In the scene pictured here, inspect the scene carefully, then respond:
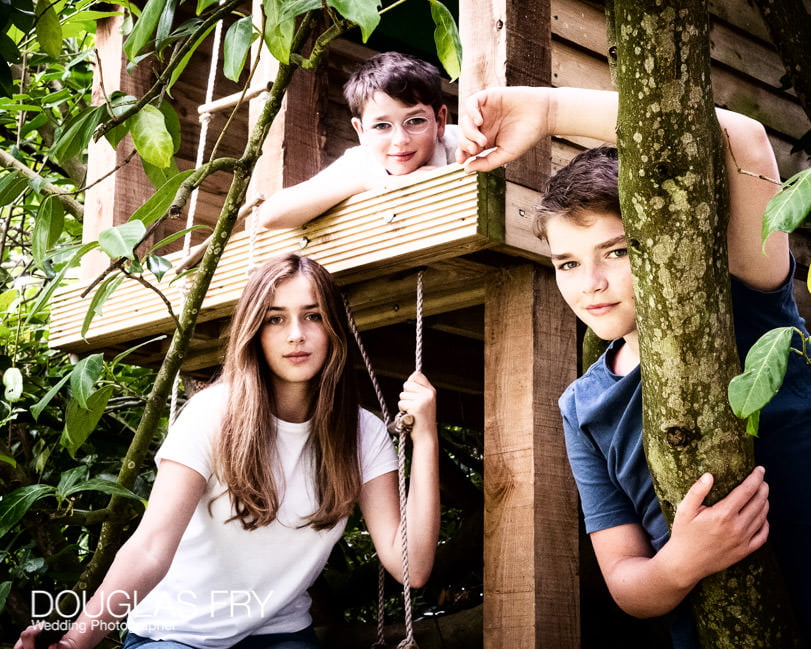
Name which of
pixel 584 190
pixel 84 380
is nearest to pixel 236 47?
pixel 584 190

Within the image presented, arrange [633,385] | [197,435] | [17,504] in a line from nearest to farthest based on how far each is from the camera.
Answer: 1. [633,385]
2. [17,504]
3. [197,435]

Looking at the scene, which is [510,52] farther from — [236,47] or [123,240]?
[123,240]

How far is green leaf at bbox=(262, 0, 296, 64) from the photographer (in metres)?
1.51

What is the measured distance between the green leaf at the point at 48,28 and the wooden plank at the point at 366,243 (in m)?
0.91

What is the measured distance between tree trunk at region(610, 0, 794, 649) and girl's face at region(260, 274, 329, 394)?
123 cm

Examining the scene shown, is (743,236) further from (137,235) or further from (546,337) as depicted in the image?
(137,235)

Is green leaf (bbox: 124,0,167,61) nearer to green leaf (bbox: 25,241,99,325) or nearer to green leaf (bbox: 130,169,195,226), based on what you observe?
green leaf (bbox: 130,169,195,226)

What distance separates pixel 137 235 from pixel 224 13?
1.59 ft

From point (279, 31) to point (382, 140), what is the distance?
1.51 m

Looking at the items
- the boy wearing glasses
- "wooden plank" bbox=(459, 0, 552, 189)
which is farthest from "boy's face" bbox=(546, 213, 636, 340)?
the boy wearing glasses

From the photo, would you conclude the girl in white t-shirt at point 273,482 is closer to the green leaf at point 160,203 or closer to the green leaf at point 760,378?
the green leaf at point 160,203

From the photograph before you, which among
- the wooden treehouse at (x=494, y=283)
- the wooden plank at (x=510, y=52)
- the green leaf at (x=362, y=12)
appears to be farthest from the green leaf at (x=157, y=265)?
the wooden plank at (x=510, y=52)

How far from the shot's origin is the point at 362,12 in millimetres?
1343

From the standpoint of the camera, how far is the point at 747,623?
168 centimetres
